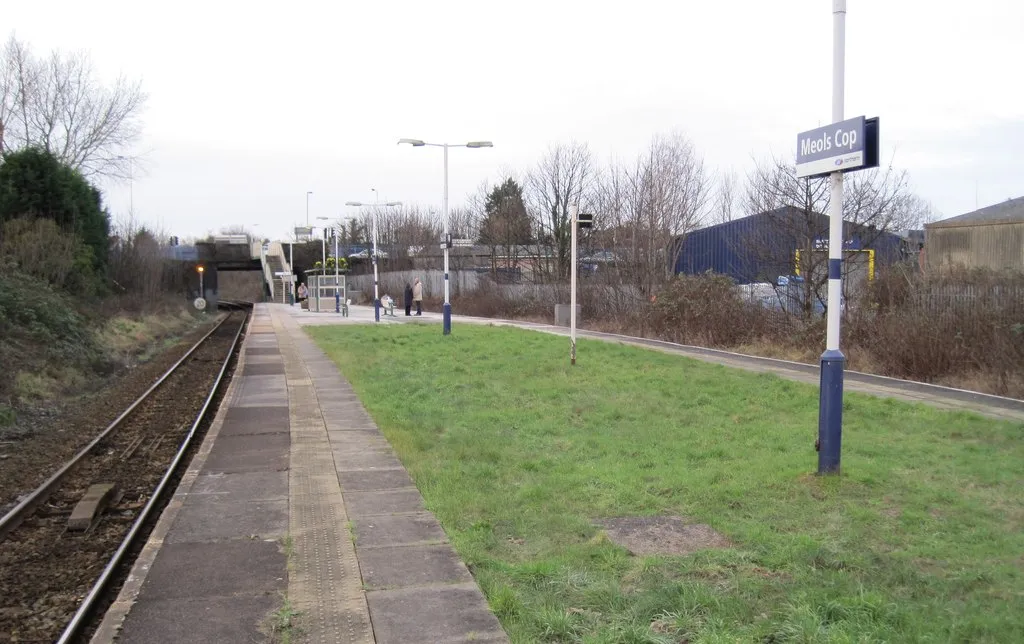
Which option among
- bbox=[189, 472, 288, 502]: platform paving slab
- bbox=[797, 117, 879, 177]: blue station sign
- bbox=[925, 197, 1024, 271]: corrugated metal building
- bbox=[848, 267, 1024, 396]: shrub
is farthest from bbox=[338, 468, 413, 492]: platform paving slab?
bbox=[925, 197, 1024, 271]: corrugated metal building

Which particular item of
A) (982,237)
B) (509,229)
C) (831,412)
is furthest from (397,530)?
(509,229)

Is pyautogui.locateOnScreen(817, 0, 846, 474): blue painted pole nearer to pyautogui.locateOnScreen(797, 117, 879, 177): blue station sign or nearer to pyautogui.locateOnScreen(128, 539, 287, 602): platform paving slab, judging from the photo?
pyautogui.locateOnScreen(797, 117, 879, 177): blue station sign

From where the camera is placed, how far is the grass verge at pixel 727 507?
453 cm

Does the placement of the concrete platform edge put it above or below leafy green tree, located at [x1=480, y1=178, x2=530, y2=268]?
below

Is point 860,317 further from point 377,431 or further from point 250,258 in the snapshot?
point 250,258

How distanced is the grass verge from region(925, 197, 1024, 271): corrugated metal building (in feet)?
29.8

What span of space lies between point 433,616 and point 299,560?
4.90 ft

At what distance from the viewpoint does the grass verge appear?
4531mm

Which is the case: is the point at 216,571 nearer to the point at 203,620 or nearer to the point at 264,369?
the point at 203,620

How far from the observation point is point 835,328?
7.36m

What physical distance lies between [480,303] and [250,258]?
41.4m

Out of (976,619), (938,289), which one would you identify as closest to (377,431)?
(976,619)

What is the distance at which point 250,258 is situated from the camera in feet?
253

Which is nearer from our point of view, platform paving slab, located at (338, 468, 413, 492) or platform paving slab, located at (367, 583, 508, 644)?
platform paving slab, located at (367, 583, 508, 644)
